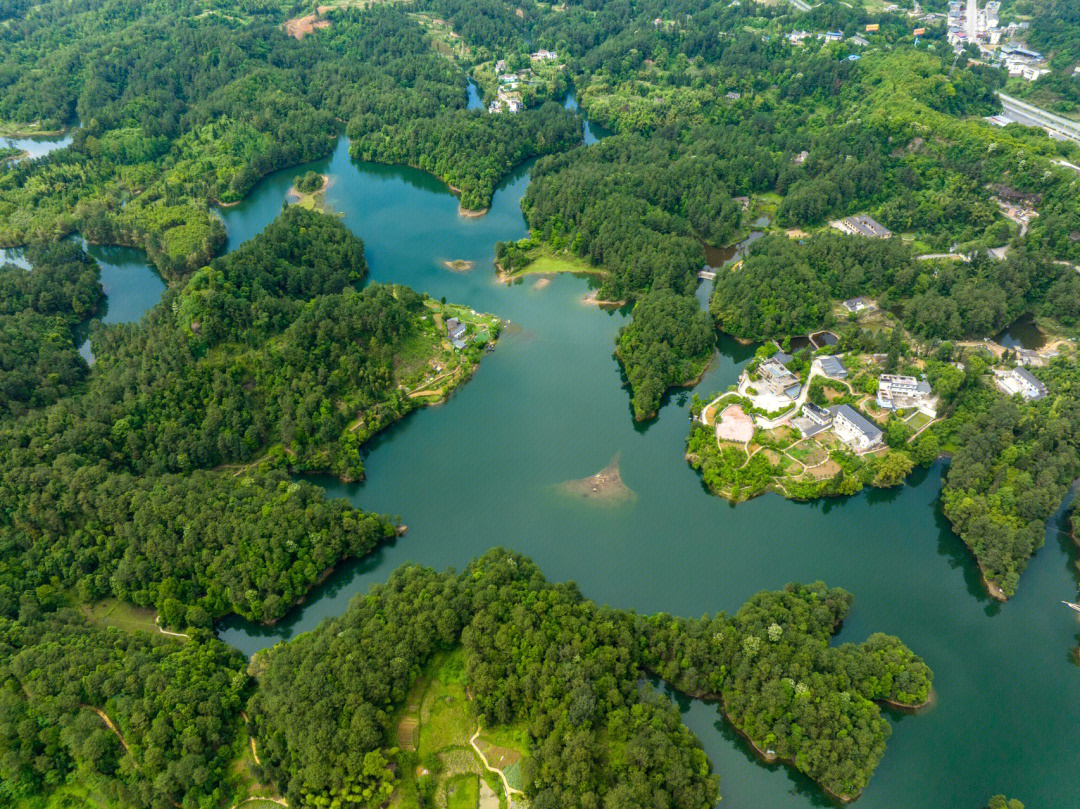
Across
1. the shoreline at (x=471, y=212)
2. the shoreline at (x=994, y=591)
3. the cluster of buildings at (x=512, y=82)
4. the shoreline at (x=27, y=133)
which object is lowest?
the shoreline at (x=994, y=591)

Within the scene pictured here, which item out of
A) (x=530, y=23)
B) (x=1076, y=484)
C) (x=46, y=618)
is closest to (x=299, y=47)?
(x=530, y=23)

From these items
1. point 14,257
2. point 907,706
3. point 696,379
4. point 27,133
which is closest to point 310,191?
point 14,257

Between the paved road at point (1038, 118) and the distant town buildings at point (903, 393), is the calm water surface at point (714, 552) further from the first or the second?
the paved road at point (1038, 118)

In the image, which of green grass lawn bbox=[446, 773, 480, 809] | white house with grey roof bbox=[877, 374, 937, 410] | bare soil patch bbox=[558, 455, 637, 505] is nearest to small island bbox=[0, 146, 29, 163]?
bare soil patch bbox=[558, 455, 637, 505]

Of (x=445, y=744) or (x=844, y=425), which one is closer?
(x=445, y=744)

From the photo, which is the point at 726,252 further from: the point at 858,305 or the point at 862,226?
the point at 858,305

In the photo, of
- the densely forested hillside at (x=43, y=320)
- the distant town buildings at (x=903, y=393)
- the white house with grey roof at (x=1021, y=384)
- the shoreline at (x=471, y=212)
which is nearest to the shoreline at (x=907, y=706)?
the distant town buildings at (x=903, y=393)
